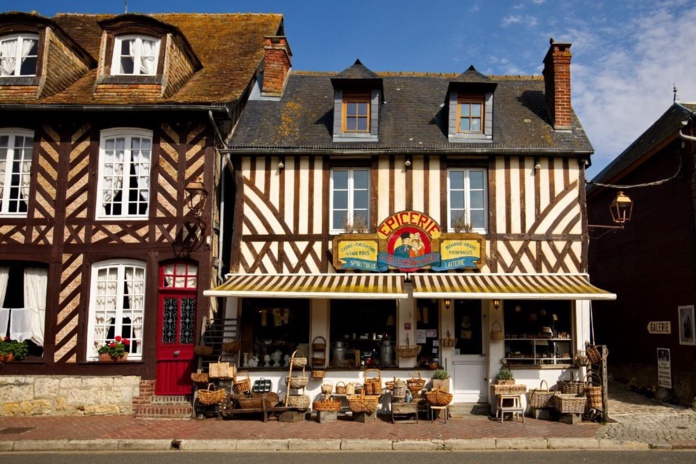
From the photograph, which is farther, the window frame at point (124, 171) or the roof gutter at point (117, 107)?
the window frame at point (124, 171)

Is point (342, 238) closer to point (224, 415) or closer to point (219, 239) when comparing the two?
point (219, 239)

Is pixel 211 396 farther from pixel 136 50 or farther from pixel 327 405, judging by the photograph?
pixel 136 50

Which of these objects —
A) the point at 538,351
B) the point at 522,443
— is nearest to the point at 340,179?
the point at 538,351

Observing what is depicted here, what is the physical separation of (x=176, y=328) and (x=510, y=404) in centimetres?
635

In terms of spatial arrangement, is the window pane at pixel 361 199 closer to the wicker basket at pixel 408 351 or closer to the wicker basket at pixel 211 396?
the wicker basket at pixel 408 351

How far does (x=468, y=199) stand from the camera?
38.2ft

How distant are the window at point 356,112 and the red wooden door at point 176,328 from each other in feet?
14.1

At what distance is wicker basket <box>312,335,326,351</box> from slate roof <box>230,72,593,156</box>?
3669 millimetres

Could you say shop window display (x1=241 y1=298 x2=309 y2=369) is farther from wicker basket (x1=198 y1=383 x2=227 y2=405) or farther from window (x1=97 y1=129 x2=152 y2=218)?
window (x1=97 y1=129 x2=152 y2=218)

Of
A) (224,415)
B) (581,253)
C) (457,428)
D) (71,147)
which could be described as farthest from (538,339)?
(71,147)

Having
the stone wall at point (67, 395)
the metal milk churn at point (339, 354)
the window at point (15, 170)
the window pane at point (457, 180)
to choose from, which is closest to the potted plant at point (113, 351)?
the stone wall at point (67, 395)

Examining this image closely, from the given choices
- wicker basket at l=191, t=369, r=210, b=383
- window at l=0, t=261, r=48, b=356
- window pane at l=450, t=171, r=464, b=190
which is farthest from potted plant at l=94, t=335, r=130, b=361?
window pane at l=450, t=171, r=464, b=190

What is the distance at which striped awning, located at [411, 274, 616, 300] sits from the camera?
33.1 feet

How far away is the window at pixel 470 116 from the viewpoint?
12117 millimetres
